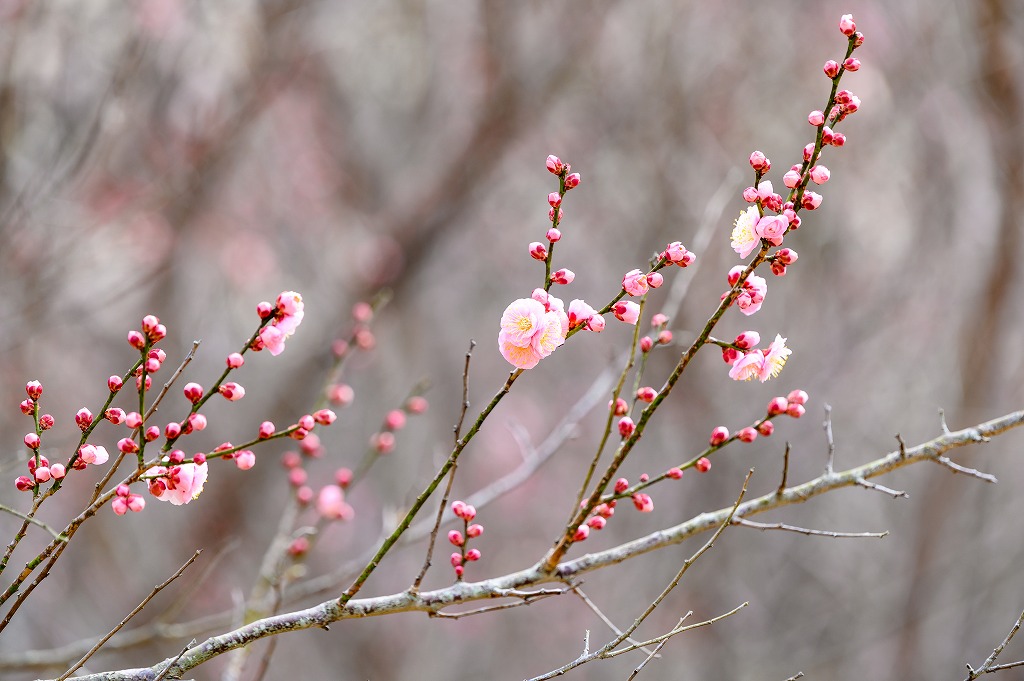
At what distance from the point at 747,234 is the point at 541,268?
538 cm

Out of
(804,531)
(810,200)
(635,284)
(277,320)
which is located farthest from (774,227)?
(277,320)

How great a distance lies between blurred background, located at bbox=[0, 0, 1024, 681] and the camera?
4566 mm

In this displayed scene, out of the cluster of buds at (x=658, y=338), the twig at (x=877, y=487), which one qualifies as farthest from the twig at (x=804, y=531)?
the cluster of buds at (x=658, y=338)

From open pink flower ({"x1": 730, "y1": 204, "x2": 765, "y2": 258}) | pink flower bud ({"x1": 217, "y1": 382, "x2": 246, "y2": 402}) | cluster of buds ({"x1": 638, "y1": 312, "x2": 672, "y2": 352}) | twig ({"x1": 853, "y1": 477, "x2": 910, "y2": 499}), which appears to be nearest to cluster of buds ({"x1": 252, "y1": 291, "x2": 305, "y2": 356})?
pink flower bud ({"x1": 217, "y1": 382, "x2": 246, "y2": 402})

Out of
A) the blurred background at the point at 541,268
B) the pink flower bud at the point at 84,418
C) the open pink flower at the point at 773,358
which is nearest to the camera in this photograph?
the pink flower bud at the point at 84,418

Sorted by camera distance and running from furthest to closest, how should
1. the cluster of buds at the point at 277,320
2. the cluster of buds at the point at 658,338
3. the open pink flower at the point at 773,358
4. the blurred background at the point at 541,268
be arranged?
the blurred background at the point at 541,268, the cluster of buds at the point at 658,338, the open pink flower at the point at 773,358, the cluster of buds at the point at 277,320

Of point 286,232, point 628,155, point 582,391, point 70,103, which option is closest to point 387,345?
point 286,232

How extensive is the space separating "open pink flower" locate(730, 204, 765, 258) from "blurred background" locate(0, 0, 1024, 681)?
9.24ft

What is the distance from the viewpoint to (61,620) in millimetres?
5191

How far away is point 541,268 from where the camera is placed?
6.91 meters

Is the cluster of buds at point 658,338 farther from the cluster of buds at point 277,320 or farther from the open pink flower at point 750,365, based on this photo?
the cluster of buds at point 277,320

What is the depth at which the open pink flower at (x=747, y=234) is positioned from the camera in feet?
5.02

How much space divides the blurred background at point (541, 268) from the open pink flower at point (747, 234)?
9.24 ft

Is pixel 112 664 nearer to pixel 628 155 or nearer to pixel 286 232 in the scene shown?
pixel 286 232
